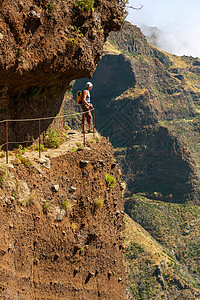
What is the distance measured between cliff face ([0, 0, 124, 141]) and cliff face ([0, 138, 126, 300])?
2385mm

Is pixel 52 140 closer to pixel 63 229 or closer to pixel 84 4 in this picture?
pixel 63 229

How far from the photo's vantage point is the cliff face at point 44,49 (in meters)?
13.0

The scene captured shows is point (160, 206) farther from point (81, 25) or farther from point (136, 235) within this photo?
point (81, 25)

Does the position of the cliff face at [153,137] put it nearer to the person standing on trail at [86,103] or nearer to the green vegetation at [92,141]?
the person standing on trail at [86,103]

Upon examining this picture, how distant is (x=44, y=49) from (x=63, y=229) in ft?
18.9

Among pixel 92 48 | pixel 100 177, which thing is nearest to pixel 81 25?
pixel 92 48

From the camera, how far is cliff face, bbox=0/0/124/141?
13.0 meters

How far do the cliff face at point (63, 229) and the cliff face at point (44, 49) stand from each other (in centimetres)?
239

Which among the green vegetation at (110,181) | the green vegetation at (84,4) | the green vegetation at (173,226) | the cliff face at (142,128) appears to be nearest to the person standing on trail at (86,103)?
the green vegetation at (110,181)

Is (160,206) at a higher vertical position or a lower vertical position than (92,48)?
lower

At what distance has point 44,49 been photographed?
13914 millimetres

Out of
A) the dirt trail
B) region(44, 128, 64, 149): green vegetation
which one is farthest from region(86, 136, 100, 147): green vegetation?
region(44, 128, 64, 149): green vegetation

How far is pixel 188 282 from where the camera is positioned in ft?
301

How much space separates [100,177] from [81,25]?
550 cm
